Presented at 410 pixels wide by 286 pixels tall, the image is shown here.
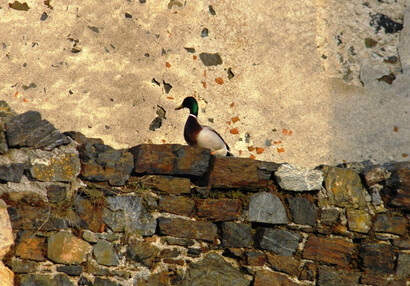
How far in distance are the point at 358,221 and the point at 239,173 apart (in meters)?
0.89

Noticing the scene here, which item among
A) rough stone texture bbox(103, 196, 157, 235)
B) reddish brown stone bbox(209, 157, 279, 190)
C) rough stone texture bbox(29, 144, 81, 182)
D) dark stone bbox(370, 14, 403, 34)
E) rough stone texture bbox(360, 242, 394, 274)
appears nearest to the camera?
rough stone texture bbox(29, 144, 81, 182)

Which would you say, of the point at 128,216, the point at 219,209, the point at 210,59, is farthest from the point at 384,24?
the point at 128,216

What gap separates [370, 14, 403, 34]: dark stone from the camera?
7656mm

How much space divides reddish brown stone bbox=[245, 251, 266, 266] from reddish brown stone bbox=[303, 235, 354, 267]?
30 centimetres

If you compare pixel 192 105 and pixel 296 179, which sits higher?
pixel 192 105

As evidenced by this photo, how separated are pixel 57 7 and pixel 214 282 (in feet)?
12.1

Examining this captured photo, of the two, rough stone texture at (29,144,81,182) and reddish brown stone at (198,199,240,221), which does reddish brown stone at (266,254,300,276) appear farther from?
rough stone texture at (29,144,81,182)

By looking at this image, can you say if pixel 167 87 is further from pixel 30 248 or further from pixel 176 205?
pixel 30 248

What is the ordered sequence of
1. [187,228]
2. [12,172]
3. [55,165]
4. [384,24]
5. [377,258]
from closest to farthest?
[12,172] < [55,165] < [187,228] < [377,258] < [384,24]

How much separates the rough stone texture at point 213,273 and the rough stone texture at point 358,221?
815mm

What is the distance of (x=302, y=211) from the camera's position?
4539 millimetres

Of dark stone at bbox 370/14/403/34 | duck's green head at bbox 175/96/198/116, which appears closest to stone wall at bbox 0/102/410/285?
duck's green head at bbox 175/96/198/116

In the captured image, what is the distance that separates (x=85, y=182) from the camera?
166 inches

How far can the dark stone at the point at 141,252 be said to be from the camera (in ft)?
13.9
